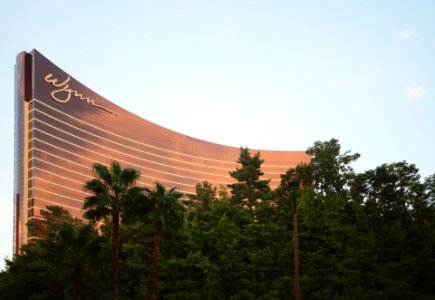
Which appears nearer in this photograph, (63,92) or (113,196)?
(113,196)

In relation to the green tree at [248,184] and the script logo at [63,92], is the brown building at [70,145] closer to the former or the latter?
the script logo at [63,92]

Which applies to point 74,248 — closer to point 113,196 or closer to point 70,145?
point 113,196

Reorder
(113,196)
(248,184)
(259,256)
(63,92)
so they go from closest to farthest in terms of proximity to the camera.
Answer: (113,196) → (259,256) → (248,184) → (63,92)

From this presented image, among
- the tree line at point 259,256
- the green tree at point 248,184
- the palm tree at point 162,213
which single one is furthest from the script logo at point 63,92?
the palm tree at point 162,213

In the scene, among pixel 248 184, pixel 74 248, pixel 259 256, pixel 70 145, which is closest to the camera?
pixel 74 248

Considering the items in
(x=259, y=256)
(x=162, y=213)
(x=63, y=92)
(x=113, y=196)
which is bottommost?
(x=259, y=256)

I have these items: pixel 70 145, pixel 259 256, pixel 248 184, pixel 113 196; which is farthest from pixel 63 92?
pixel 113 196

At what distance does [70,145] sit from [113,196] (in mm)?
88908

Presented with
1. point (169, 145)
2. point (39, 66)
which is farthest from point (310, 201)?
point (169, 145)

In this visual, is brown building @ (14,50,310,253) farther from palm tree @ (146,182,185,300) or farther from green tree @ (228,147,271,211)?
palm tree @ (146,182,185,300)

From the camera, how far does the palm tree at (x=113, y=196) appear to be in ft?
106

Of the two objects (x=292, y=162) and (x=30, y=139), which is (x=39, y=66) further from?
(x=292, y=162)

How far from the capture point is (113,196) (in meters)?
32.9

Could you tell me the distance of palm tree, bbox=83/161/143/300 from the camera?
32250mm
